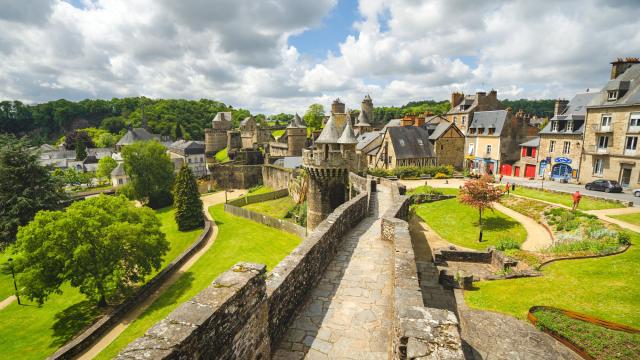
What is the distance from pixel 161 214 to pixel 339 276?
144ft

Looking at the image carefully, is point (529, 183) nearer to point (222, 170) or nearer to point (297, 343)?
point (297, 343)

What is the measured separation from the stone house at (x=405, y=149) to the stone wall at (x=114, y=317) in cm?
2674

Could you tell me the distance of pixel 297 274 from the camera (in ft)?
23.0

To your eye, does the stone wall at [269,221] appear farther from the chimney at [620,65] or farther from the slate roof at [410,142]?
the chimney at [620,65]

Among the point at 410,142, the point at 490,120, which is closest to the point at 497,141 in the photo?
the point at 490,120

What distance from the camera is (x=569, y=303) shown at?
10.0 meters

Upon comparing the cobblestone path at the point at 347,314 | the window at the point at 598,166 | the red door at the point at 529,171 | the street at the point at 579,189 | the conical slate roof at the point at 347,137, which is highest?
the conical slate roof at the point at 347,137

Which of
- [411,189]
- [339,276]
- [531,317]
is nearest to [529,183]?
[411,189]

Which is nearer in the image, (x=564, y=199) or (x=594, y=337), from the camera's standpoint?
(x=594, y=337)

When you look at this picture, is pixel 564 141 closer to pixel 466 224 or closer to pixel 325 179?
pixel 466 224

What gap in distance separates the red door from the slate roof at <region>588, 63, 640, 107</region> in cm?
953

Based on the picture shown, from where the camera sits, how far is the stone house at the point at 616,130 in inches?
1060

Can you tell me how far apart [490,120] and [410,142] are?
39.1ft

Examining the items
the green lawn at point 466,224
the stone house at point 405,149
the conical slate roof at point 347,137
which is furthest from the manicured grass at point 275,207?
the green lawn at point 466,224
